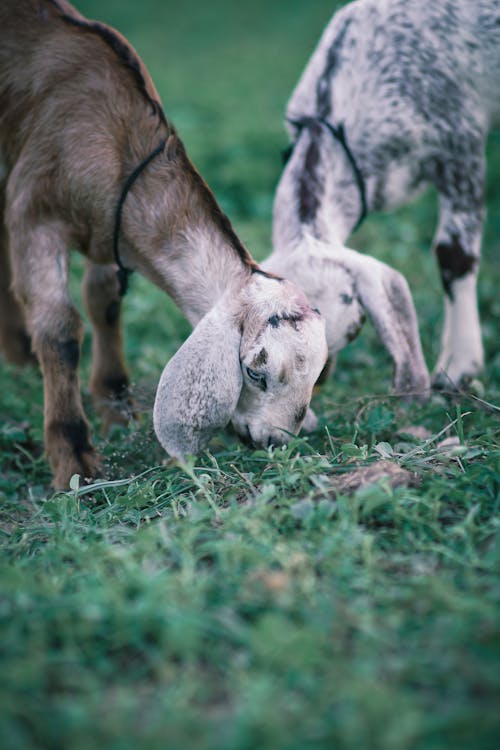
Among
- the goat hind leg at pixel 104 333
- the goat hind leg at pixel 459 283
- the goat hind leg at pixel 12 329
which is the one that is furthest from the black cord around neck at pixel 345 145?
the goat hind leg at pixel 12 329

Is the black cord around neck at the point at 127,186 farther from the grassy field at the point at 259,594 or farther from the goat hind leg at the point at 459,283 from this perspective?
the goat hind leg at the point at 459,283

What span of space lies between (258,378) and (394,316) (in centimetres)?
91

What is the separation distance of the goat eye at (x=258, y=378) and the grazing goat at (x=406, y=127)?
1145 millimetres

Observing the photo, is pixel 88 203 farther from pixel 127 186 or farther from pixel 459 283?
pixel 459 283

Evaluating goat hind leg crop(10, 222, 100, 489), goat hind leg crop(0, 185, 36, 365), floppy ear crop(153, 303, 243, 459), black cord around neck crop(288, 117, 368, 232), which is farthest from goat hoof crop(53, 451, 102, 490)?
black cord around neck crop(288, 117, 368, 232)

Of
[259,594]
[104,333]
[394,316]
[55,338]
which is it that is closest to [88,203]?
[55,338]

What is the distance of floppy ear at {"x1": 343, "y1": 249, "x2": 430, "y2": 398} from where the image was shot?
3633mm

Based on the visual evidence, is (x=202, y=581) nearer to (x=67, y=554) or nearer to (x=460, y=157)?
(x=67, y=554)

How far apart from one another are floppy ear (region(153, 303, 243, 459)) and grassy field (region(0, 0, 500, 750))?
0.14 m

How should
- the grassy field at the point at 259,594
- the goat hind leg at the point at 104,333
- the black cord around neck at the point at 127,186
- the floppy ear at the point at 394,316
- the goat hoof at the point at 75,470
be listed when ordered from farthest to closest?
the goat hind leg at the point at 104,333, the floppy ear at the point at 394,316, the black cord around neck at the point at 127,186, the goat hoof at the point at 75,470, the grassy field at the point at 259,594

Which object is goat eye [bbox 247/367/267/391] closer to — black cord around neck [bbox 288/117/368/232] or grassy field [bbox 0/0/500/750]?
grassy field [bbox 0/0/500/750]

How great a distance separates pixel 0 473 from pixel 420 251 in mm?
4036

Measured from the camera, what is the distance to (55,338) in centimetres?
340

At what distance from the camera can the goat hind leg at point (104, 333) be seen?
4.11 m
